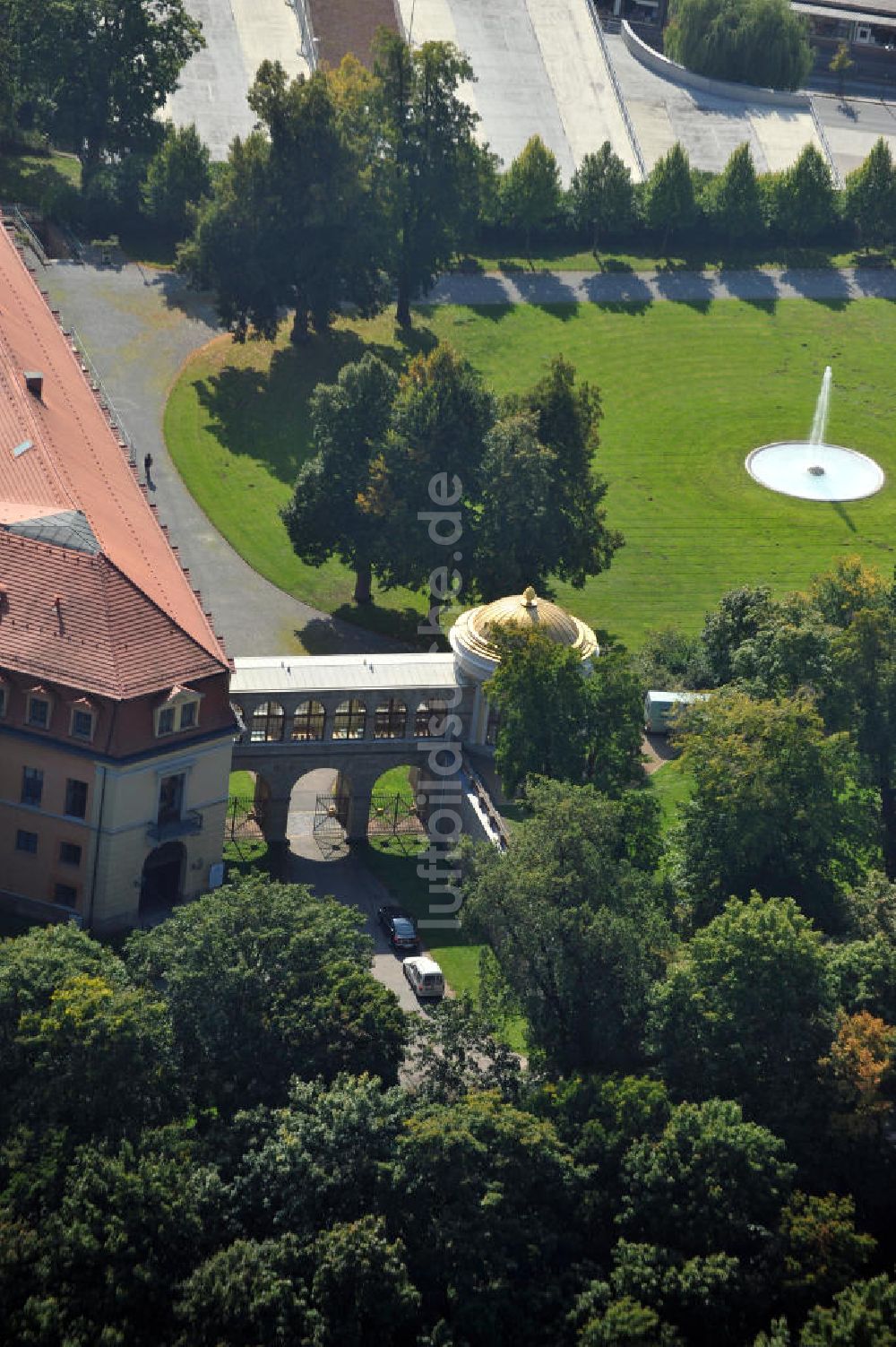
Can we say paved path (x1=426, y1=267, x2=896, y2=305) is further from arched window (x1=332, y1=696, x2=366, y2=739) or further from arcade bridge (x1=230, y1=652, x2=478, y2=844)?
arched window (x1=332, y1=696, x2=366, y2=739)

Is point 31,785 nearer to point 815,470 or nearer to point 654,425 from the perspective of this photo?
point 654,425

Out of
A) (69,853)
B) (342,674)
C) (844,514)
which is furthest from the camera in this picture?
(844,514)

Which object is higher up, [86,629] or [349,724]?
[86,629]

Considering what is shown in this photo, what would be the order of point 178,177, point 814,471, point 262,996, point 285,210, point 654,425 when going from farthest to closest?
point 178,177, point 654,425, point 814,471, point 285,210, point 262,996

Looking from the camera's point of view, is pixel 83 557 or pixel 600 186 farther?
pixel 600 186

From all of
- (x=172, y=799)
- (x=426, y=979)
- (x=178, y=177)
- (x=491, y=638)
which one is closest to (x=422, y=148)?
(x=178, y=177)

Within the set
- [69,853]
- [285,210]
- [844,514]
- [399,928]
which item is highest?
[285,210]

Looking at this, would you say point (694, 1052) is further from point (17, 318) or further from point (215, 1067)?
point (17, 318)

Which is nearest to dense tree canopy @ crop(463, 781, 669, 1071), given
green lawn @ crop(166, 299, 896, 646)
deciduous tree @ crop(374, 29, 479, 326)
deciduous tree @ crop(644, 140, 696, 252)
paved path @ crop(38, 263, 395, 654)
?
paved path @ crop(38, 263, 395, 654)
